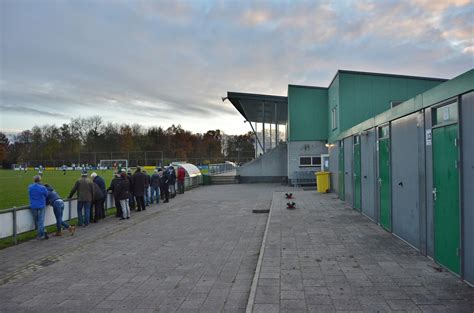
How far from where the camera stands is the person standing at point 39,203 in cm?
1005

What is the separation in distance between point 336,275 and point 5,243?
8.34 meters

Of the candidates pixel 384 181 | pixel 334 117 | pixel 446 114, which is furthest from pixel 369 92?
pixel 446 114

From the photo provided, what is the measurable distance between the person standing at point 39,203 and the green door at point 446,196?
924 cm

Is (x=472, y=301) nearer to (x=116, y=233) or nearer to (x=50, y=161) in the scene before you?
(x=116, y=233)

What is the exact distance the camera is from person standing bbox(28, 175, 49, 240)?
10055 mm

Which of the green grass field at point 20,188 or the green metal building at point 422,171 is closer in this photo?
the green metal building at point 422,171

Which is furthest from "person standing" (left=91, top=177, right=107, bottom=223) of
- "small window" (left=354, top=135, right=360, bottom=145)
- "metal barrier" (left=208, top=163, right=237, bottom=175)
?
"metal barrier" (left=208, top=163, right=237, bottom=175)

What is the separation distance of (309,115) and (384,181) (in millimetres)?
19176

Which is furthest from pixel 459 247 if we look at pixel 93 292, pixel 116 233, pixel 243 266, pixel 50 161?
pixel 50 161

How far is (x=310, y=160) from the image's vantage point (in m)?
28.5

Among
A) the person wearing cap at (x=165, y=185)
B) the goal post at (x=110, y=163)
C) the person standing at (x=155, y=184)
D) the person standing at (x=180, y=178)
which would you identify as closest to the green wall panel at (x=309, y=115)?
the person standing at (x=180, y=178)

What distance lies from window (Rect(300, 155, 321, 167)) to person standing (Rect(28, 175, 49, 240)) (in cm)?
2076

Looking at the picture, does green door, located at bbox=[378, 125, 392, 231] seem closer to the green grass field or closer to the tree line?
the green grass field

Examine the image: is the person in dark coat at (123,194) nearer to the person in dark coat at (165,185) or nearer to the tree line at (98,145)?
the person in dark coat at (165,185)
